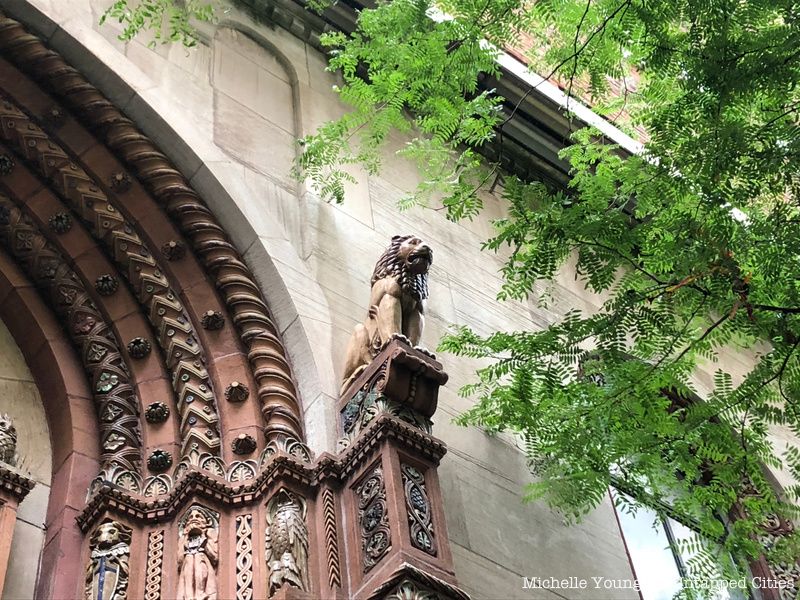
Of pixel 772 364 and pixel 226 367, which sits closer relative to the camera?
pixel 772 364

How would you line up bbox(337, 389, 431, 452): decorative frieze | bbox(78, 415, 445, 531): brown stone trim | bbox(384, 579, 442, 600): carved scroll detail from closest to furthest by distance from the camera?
1. bbox(384, 579, 442, 600): carved scroll detail
2. bbox(78, 415, 445, 531): brown stone trim
3. bbox(337, 389, 431, 452): decorative frieze

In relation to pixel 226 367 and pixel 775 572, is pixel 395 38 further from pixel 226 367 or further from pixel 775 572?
pixel 775 572

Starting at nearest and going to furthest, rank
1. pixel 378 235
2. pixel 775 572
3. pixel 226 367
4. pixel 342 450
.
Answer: pixel 342 450 < pixel 226 367 < pixel 378 235 < pixel 775 572

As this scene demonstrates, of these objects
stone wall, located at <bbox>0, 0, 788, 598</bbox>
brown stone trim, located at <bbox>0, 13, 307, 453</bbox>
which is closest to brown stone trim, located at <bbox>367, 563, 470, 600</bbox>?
stone wall, located at <bbox>0, 0, 788, 598</bbox>

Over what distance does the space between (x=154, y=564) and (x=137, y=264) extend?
6.90ft

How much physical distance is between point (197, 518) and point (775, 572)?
205 inches

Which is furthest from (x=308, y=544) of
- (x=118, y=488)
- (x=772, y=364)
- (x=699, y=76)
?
(x=699, y=76)

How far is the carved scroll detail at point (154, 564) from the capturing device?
605 centimetres

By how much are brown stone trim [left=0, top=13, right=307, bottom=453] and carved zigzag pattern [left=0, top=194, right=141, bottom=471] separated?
75 centimetres

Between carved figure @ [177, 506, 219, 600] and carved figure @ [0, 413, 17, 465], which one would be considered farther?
carved figure @ [0, 413, 17, 465]

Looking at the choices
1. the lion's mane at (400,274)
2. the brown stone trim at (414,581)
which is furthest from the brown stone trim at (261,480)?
the lion's mane at (400,274)

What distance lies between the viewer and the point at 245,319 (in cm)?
734

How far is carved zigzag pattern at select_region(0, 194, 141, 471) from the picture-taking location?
6.80m

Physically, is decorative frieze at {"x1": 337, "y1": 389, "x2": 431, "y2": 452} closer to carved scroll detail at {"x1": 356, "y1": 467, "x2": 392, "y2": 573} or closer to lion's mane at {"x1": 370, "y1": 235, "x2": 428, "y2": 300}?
carved scroll detail at {"x1": 356, "y1": 467, "x2": 392, "y2": 573}
